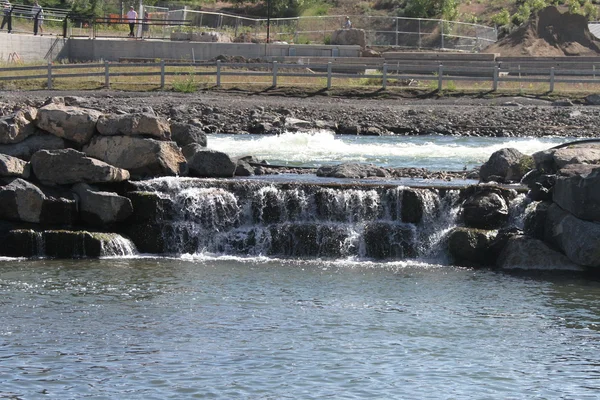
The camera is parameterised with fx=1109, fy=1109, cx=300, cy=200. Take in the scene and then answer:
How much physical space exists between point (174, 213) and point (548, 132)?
21.1 m

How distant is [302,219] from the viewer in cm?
2300

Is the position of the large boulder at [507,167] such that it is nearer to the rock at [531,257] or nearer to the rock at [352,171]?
the rock at [352,171]

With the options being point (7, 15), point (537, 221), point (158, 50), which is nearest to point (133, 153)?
point (537, 221)

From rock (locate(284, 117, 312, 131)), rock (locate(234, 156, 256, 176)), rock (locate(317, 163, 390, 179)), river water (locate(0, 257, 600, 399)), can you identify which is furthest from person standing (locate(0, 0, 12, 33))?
river water (locate(0, 257, 600, 399))

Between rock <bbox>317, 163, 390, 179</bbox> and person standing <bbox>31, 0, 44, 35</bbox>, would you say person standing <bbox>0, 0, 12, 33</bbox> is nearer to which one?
person standing <bbox>31, 0, 44, 35</bbox>

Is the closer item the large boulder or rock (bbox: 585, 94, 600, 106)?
the large boulder

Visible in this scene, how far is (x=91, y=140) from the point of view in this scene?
79.0 feet

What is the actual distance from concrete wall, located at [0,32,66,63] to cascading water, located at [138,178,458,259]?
34315 mm

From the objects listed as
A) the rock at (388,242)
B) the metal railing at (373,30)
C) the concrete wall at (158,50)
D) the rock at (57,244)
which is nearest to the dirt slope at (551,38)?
the metal railing at (373,30)

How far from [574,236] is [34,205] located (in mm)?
10562

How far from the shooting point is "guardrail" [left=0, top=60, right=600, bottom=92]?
47.4 m

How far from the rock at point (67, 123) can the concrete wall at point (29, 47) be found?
32042mm

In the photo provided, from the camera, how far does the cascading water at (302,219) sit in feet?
73.0

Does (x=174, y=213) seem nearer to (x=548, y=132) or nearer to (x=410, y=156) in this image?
(x=410, y=156)
